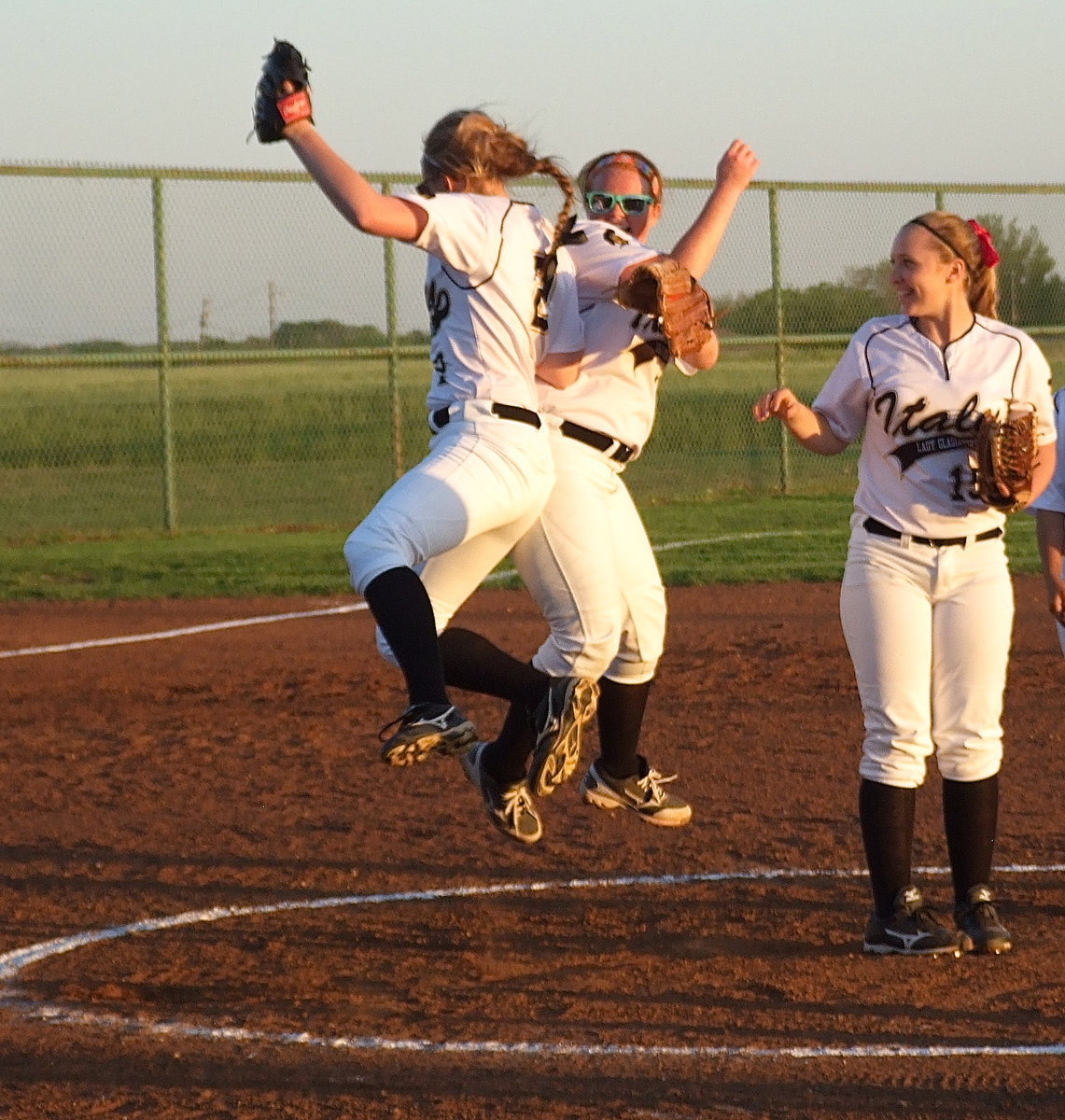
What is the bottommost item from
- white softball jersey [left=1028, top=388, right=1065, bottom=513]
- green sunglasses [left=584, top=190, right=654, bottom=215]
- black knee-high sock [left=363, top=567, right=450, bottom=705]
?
black knee-high sock [left=363, top=567, right=450, bottom=705]

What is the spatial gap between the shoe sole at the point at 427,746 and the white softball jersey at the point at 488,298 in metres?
0.88

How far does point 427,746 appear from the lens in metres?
4.21

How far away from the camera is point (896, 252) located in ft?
15.0

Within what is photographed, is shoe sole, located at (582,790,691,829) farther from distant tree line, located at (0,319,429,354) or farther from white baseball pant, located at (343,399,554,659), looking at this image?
distant tree line, located at (0,319,429,354)

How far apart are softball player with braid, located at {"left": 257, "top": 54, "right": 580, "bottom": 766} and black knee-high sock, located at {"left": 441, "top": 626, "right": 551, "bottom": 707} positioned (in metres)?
0.47

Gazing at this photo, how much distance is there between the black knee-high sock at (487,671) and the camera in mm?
5062

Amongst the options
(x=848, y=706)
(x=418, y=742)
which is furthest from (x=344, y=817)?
(x=848, y=706)

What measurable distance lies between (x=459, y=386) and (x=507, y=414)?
6.1 inches

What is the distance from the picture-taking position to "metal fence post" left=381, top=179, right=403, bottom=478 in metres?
15.1

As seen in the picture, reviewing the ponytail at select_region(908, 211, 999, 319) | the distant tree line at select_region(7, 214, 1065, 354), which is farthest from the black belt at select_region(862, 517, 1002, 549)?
the distant tree line at select_region(7, 214, 1065, 354)

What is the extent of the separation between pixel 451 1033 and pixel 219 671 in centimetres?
528

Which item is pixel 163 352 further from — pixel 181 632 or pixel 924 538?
pixel 924 538

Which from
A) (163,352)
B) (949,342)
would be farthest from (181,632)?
(949,342)

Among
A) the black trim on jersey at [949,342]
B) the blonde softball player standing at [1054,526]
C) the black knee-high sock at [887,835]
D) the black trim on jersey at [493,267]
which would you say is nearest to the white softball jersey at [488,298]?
the black trim on jersey at [493,267]
